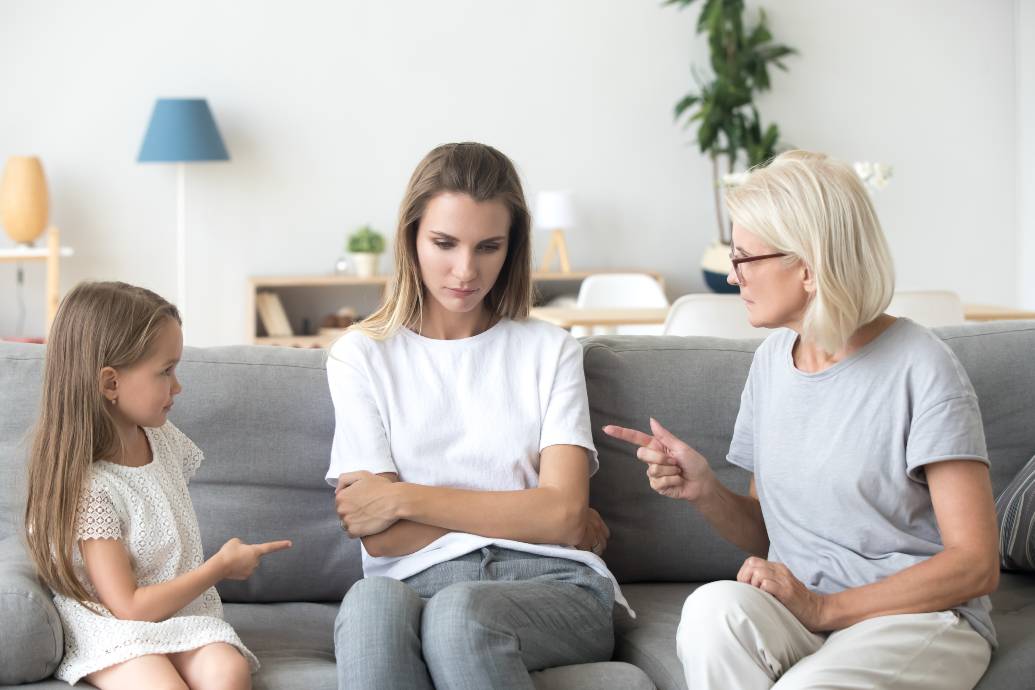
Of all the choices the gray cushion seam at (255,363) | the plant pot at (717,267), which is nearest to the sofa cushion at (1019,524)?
the gray cushion seam at (255,363)

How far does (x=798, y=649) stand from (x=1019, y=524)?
69 centimetres

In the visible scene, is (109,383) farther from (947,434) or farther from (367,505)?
(947,434)

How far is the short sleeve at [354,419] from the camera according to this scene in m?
1.83

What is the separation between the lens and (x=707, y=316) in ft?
10.9

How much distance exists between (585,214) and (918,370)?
473 cm

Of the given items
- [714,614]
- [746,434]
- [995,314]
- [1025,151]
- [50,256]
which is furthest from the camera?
[1025,151]

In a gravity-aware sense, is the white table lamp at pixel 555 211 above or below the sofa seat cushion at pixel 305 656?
above

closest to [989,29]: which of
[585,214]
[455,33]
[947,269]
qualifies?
[947,269]

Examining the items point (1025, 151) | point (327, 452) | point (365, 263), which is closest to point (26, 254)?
point (365, 263)

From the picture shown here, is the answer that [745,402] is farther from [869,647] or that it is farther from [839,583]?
[869,647]

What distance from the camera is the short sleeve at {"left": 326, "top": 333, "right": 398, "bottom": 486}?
1831 millimetres

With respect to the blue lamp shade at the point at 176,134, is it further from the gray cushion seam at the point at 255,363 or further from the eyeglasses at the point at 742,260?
the eyeglasses at the point at 742,260

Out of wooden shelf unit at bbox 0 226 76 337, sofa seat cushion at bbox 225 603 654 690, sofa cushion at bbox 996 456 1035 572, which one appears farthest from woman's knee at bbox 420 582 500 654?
wooden shelf unit at bbox 0 226 76 337

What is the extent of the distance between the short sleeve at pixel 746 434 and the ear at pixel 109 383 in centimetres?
93
